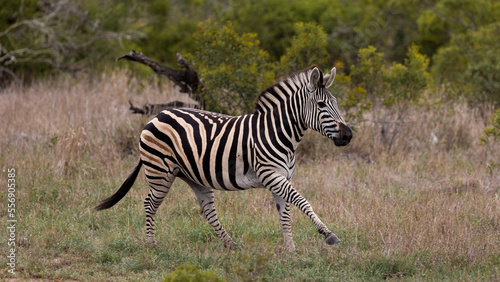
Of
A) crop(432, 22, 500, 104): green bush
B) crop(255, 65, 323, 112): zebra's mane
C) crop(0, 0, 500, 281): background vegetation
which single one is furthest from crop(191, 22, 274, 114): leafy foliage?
crop(432, 22, 500, 104): green bush

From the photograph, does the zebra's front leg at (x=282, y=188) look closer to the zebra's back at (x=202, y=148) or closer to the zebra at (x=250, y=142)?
the zebra at (x=250, y=142)

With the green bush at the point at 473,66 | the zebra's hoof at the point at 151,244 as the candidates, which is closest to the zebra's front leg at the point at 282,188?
the zebra's hoof at the point at 151,244

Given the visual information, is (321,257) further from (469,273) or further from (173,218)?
(173,218)

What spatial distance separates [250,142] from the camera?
6043mm

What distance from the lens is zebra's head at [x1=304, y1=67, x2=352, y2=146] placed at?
5.85 meters

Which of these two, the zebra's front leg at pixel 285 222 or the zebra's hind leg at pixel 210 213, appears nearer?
the zebra's front leg at pixel 285 222

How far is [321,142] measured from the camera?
33.9ft

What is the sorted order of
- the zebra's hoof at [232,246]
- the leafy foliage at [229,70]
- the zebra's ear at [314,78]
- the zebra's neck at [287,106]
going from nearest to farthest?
the zebra's ear at [314,78]
the zebra's neck at [287,106]
the zebra's hoof at [232,246]
the leafy foliage at [229,70]

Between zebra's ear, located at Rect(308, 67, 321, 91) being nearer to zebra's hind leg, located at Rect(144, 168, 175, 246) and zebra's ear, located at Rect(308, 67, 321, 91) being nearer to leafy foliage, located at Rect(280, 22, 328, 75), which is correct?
zebra's hind leg, located at Rect(144, 168, 175, 246)

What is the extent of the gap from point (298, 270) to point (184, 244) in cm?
145

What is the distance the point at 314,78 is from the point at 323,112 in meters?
0.36

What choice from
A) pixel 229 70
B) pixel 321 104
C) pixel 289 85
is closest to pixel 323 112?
pixel 321 104

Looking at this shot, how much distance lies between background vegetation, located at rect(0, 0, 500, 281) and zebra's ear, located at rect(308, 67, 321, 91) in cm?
166

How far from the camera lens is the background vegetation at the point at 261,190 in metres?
5.84
